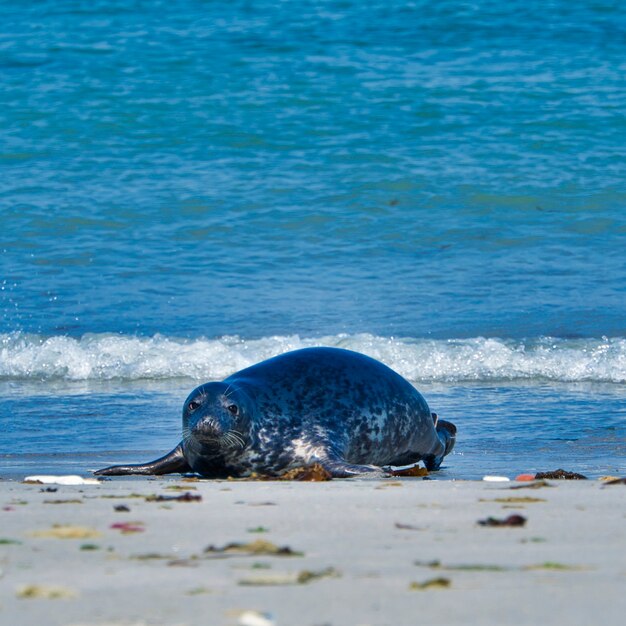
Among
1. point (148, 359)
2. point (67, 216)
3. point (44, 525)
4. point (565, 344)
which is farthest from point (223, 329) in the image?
point (44, 525)

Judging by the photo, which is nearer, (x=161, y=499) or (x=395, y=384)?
(x=161, y=499)

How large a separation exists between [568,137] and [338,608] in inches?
605

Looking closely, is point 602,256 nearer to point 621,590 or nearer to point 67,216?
point 67,216

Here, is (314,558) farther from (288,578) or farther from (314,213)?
(314,213)

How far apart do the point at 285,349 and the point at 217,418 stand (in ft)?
16.0

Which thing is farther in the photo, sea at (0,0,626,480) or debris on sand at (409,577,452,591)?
sea at (0,0,626,480)

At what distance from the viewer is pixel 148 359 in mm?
9719

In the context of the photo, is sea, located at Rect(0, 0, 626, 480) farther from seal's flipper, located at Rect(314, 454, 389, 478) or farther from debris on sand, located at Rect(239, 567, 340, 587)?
debris on sand, located at Rect(239, 567, 340, 587)

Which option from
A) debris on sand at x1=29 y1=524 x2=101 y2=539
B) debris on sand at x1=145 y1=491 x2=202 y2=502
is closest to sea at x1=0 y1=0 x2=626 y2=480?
debris on sand at x1=145 y1=491 x2=202 y2=502

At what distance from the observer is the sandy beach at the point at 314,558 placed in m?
1.94

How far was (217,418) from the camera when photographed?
5305mm

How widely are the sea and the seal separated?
332 millimetres

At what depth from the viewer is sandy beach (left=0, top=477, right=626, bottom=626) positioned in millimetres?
1938

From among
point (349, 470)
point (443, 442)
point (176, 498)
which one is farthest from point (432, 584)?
point (443, 442)
